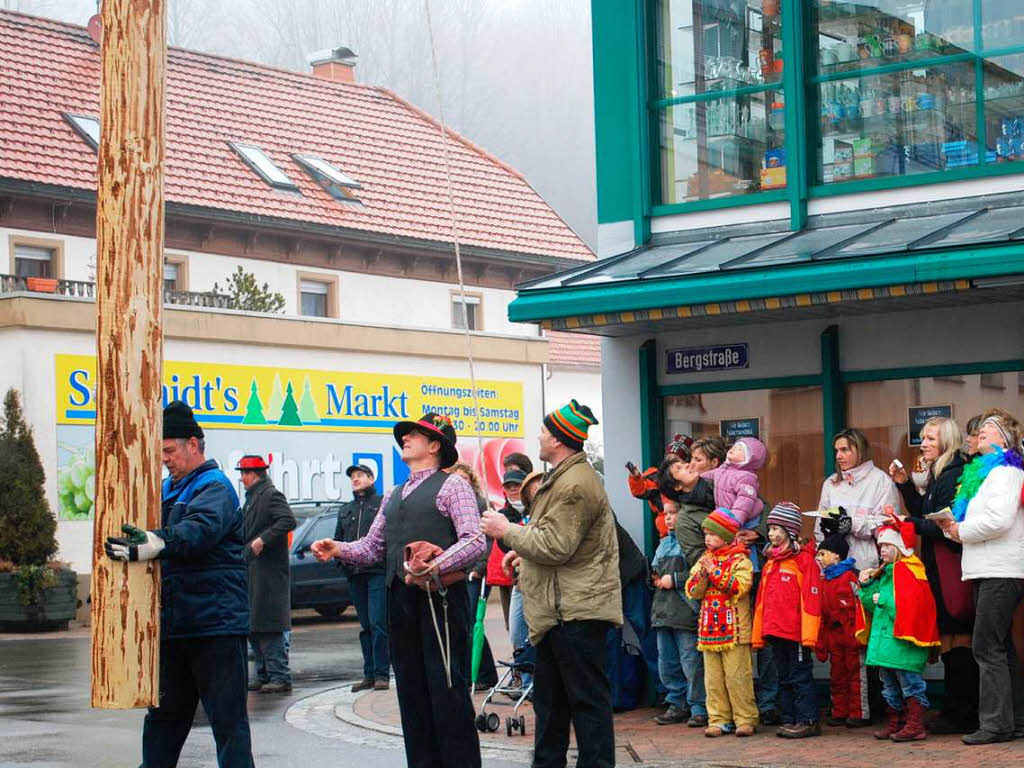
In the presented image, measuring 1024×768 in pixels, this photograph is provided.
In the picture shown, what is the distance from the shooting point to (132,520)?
7.76 meters

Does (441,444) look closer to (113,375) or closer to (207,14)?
(113,375)

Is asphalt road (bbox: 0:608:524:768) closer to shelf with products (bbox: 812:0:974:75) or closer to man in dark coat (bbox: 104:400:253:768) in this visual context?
man in dark coat (bbox: 104:400:253:768)

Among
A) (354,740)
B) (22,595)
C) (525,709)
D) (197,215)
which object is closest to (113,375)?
(354,740)

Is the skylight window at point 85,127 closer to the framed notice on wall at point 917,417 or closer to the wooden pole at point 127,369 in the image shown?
the framed notice on wall at point 917,417

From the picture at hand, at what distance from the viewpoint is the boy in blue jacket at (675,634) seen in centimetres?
1186

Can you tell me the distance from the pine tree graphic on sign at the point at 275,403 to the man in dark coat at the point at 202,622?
19658 mm

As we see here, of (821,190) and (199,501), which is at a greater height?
(821,190)

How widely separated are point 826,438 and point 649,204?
7.64 ft

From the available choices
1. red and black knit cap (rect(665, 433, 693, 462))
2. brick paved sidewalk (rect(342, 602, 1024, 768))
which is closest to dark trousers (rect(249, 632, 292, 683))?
brick paved sidewalk (rect(342, 602, 1024, 768))

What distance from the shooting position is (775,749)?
1072 centimetres

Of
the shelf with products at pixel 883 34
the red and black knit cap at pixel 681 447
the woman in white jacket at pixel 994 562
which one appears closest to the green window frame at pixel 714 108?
the shelf with products at pixel 883 34

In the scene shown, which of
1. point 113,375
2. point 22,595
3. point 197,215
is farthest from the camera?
point 197,215

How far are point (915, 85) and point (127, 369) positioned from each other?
694 cm

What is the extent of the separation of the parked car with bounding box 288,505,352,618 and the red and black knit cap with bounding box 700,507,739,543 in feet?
40.8
